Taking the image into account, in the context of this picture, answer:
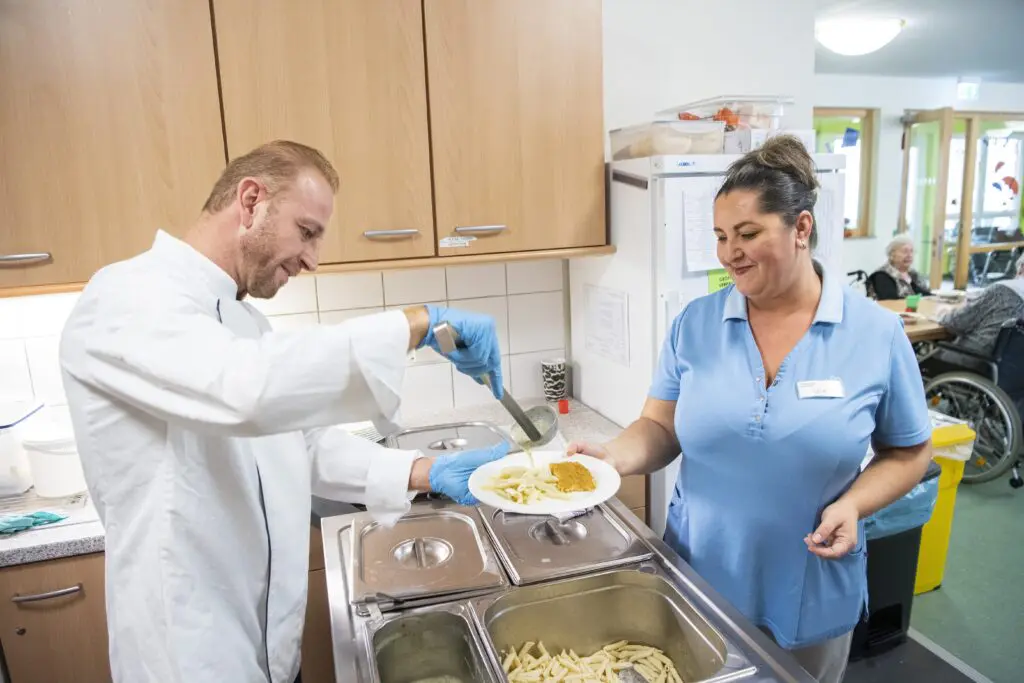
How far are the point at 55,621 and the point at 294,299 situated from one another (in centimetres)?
100

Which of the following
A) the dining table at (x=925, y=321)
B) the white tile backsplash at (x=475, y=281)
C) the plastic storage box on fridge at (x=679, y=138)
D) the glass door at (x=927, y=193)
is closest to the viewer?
the plastic storage box on fridge at (x=679, y=138)

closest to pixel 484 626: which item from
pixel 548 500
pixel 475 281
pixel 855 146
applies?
pixel 548 500

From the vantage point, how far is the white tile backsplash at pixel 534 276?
2.34 meters

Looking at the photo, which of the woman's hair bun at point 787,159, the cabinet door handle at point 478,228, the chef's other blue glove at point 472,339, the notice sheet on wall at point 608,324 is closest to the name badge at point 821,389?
the woman's hair bun at point 787,159

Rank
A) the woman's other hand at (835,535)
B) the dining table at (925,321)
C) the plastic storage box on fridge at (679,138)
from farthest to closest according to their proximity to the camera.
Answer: the dining table at (925,321) < the plastic storage box on fridge at (679,138) < the woman's other hand at (835,535)

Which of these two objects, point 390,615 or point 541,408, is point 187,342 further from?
point 541,408

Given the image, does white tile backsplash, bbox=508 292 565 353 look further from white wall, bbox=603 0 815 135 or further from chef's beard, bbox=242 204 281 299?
chef's beard, bbox=242 204 281 299

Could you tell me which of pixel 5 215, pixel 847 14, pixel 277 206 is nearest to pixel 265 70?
pixel 5 215

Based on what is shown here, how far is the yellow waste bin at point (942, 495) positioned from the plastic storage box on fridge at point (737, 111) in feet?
4.11

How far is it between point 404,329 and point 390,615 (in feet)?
1.83

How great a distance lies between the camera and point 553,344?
244cm

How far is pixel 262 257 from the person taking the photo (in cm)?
102

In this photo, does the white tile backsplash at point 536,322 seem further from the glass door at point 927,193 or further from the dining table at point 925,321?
the glass door at point 927,193

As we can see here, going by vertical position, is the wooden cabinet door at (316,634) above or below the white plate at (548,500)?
below
